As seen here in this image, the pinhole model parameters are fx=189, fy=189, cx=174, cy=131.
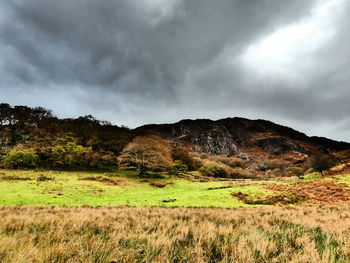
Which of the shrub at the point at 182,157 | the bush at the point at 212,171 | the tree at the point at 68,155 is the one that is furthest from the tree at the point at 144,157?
the bush at the point at 212,171

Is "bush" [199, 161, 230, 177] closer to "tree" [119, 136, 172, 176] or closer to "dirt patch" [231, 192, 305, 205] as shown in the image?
"tree" [119, 136, 172, 176]

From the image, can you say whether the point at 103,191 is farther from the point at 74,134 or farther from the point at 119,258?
the point at 74,134

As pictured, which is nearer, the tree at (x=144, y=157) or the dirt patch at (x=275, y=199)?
the dirt patch at (x=275, y=199)

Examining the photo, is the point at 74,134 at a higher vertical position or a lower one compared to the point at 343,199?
higher

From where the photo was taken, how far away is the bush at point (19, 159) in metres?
40.6

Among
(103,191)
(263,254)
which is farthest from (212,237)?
(103,191)

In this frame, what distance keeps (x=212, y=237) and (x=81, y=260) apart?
8.04 feet

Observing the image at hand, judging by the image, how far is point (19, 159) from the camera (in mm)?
40812

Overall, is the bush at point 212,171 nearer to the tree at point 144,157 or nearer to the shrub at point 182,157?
the shrub at point 182,157

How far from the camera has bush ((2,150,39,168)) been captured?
40.6 meters

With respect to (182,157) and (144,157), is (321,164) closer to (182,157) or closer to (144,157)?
(144,157)

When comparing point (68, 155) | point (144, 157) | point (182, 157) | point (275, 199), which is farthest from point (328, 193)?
point (182, 157)

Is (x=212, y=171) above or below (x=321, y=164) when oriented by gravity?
below

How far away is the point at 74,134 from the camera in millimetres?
59781
